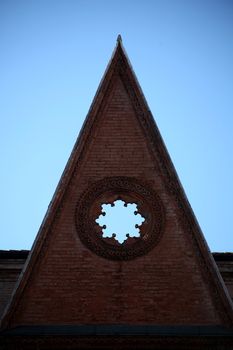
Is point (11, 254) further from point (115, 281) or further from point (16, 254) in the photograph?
point (115, 281)

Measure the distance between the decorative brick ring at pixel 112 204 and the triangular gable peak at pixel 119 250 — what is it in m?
0.02

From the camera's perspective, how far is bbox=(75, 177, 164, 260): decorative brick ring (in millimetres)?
9242

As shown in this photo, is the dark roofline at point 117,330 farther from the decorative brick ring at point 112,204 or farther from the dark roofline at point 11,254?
the dark roofline at point 11,254

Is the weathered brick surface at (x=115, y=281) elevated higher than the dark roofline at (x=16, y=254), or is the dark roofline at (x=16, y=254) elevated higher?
the dark roofline at (x=16, y=254)

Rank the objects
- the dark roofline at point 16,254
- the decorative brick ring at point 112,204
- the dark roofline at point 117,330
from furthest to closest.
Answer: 1. the dark roofline at point 16,254
2. the decorative brick ring at point 112,204
3. the dark roofline at point 117,330

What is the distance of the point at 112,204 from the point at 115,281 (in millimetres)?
1819

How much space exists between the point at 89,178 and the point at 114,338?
11.9 ft

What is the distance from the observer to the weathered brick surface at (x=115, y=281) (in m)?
8.40

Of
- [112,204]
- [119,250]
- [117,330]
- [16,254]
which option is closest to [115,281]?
[119,250]

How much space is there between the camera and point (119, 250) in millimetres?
9234


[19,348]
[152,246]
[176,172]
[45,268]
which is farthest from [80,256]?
[176,172]

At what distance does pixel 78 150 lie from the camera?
33.7ft

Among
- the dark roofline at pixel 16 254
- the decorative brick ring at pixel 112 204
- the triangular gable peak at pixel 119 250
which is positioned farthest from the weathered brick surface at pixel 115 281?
the dark roofline at pixel 16 254

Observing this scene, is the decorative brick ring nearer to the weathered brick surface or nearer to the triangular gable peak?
the triangular gable peak
